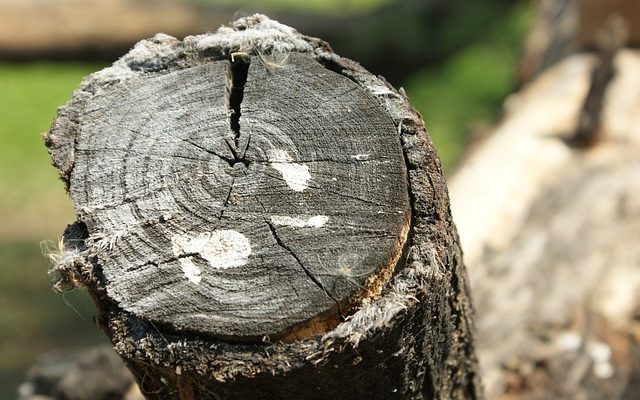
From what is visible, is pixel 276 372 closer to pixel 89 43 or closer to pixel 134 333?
pixel 134 333

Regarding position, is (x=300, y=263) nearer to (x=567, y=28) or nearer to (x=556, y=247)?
(x=556, y=247)

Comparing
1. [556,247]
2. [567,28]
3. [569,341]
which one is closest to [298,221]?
[569,341]

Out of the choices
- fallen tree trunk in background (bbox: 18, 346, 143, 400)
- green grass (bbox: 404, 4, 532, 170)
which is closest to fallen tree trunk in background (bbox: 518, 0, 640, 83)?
green grass (bbox: 404, 4, 532, 170)

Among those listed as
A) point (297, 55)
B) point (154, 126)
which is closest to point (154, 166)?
point (154, 126)

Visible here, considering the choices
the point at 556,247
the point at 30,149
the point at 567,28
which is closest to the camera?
the point at 556,247

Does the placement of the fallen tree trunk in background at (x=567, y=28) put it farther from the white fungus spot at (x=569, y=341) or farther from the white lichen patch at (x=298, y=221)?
the white lichen patch at (x=298, y=221)

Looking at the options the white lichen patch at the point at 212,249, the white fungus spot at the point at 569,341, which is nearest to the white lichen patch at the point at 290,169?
the white lichen patch at the point at 212,249
